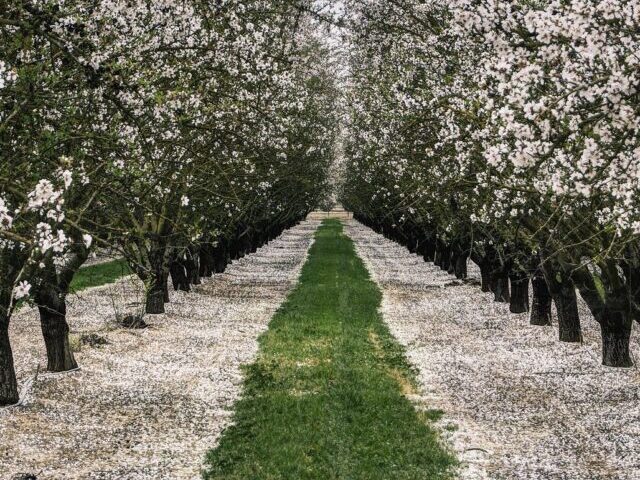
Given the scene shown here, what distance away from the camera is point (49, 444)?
13.5 m

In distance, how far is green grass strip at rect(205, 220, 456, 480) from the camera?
12.4 metres

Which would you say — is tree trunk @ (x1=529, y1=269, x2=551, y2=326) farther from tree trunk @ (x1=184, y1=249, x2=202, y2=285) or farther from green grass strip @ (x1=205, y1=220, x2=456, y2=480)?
tree trunk @ (x1=184, y1=249, x2=202, y2=285)

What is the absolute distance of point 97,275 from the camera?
43.2m

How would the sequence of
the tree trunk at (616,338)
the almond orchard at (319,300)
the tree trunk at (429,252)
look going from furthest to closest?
1. the tree trunk at (429,252)
2. the tree trunk at (616,338)
3. the almond orchard at (319,300)

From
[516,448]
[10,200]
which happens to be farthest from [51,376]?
[516,448]

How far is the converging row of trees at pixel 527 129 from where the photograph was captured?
27.4 feet

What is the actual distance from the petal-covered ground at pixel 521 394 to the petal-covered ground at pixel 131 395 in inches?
174

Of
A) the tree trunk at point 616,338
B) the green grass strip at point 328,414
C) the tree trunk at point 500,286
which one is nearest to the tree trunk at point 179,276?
the green grass strip at point 328,414

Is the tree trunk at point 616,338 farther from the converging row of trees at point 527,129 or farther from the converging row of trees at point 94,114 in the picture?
the converging row of trees at point 94,114

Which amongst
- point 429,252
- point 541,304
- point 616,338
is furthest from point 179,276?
point 429,252

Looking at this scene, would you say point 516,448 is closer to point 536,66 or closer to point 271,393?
point 271,393

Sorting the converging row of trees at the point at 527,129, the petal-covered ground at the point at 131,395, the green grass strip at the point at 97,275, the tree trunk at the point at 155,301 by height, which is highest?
the converging row of trees at the point at 527,129

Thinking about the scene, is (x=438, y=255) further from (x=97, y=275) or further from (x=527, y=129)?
(x=527, y=129)

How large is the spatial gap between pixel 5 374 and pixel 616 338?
13701 mm
